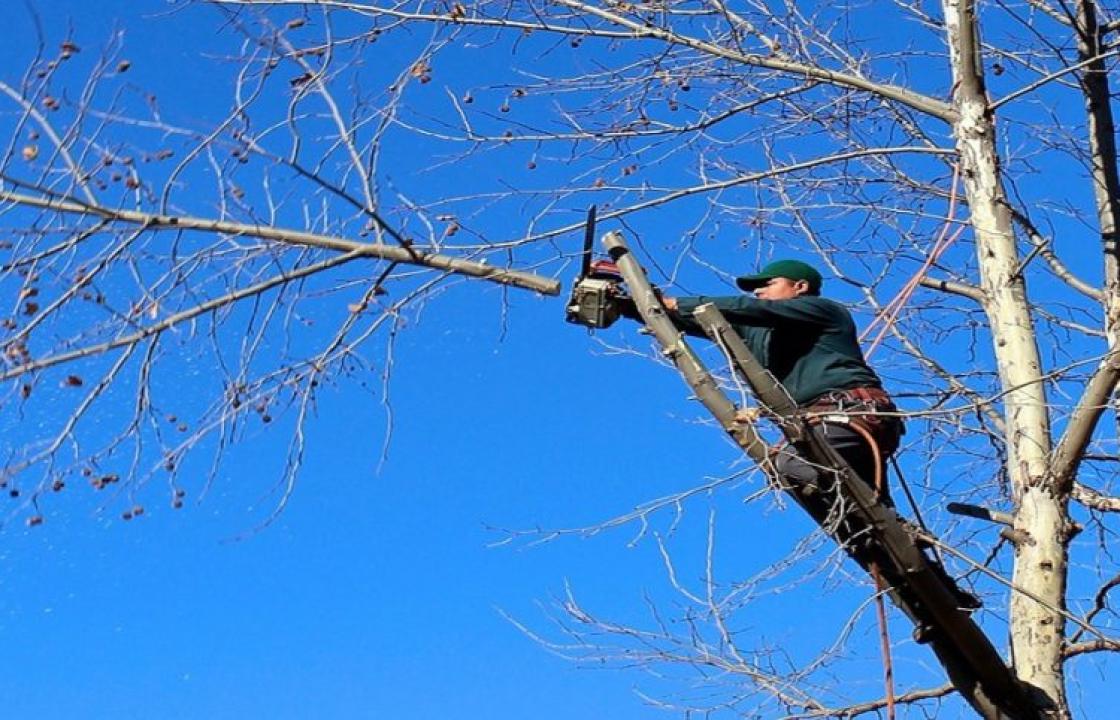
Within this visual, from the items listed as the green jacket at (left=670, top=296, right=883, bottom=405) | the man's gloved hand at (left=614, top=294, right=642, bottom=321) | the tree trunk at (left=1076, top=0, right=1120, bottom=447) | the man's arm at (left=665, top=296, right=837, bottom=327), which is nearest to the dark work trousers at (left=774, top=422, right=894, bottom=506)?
the green jacket at (left=670, top=296, right=883, bottom=405)

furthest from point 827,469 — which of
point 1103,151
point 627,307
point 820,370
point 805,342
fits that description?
point 1103,151

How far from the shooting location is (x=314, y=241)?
Result: 5027 mm

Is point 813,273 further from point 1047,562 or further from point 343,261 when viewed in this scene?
point 343,261

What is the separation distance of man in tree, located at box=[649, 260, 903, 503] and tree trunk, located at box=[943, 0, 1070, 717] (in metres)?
0.55

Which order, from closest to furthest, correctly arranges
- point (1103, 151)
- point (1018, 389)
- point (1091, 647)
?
1. point (1018, 389)
2. point (1091, 647)
3. point (1103, 151)

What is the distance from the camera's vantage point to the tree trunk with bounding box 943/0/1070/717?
251 inches

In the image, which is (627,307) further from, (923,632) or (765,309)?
(923,632)

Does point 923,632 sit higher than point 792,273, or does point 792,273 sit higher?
point 792,273

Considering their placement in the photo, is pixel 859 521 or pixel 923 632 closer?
pixel 859 521

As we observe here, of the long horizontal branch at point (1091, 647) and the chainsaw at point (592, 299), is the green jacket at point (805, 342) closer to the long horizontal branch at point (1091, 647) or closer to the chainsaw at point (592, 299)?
the chainsaw at point (592, 299)

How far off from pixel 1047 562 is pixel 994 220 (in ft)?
4.96

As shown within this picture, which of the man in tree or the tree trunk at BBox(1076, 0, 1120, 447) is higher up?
the tree trunk at BBox(1076, 0, 1120, 447)

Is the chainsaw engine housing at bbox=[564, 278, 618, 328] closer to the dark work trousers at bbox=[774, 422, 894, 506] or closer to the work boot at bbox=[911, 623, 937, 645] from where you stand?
the dark work trousers at bbox=[774, 422, 894, 506]

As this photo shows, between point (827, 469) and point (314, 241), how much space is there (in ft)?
6.32
